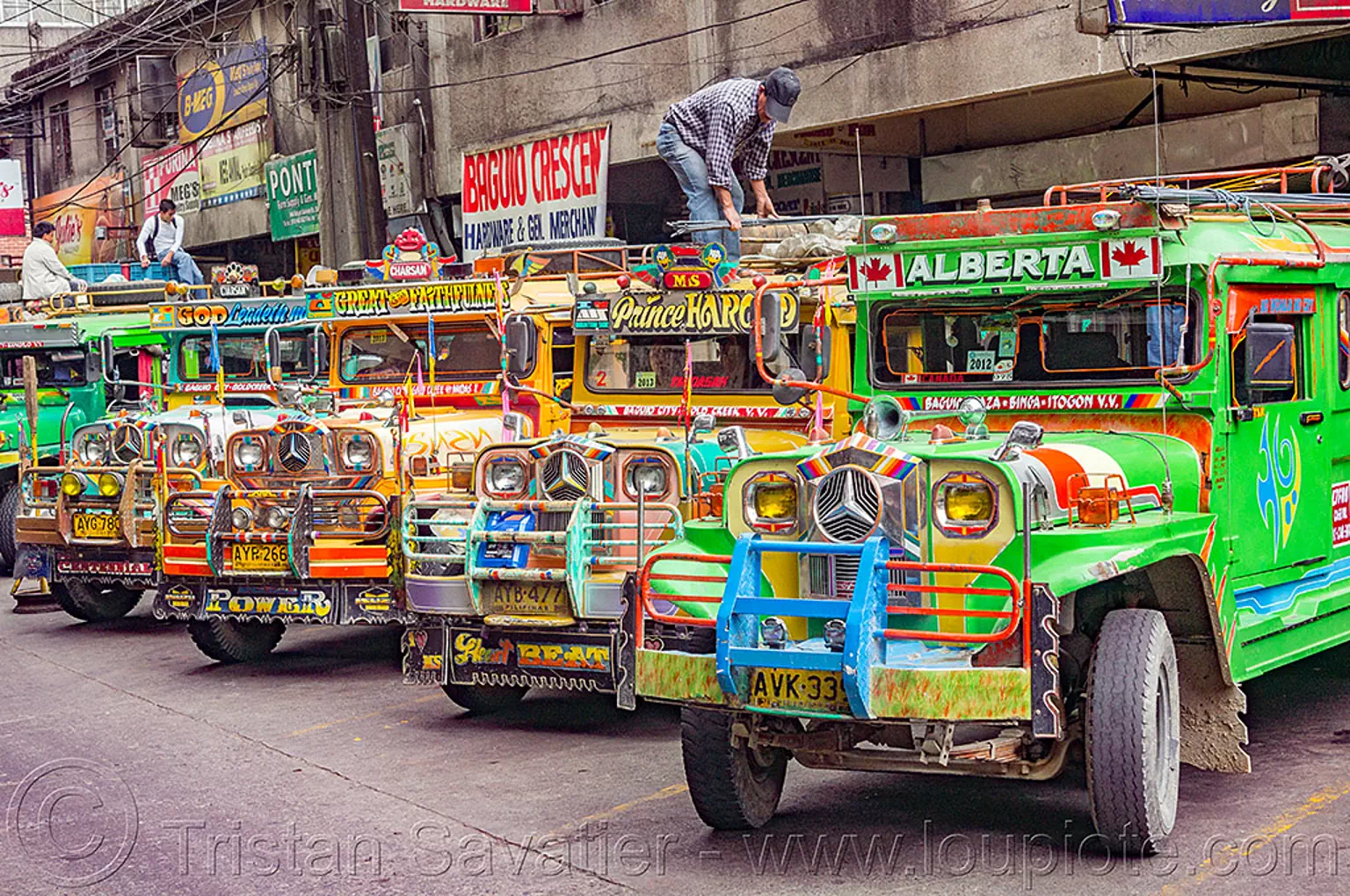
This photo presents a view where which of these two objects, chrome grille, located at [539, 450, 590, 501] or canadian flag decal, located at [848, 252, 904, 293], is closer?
canadian flag decal, located at [848, 252, 904, 293]

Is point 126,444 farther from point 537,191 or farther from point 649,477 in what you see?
point 537,191

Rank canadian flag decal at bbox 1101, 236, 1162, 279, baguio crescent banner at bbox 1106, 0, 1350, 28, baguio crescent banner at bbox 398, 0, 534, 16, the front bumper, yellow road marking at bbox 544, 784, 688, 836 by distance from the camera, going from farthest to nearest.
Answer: baguio crescent banner at bbox 398, 0, 534, 16, baguio crescent banner at bbox 1106, 0, 1350, 28, the front bumper, canadian flag decal at bbox 1101, 236, 1162, 279, yellow road marking at bbox 544, 784, 688, 836

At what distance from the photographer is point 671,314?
9867mm

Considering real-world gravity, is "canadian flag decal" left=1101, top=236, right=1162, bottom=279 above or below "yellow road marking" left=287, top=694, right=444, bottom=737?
above

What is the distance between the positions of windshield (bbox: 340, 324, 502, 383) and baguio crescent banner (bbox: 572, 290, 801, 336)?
42.6 inches

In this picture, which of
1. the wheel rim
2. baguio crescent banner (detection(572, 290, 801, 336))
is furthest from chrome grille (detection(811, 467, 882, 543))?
baguio crescent banner (detection(572, 290, 801, 336))

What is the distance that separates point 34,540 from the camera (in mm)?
11484

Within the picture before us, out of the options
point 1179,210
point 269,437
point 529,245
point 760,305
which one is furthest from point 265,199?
point 1179,210

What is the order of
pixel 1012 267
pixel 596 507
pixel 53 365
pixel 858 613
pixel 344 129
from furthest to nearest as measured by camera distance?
1. pixel 344 129
2. pixel 53 365
3. pixel 596 507
4. pixel 1012 267
5. pixel 858 613

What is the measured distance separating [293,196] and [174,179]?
5757 mm

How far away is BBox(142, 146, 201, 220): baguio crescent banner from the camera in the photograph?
30281mm

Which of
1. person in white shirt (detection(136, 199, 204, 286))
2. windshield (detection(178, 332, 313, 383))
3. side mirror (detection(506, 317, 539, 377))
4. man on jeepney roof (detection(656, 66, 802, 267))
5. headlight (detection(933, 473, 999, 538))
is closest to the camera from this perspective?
headlight (detection(933, 473, 999, 538))

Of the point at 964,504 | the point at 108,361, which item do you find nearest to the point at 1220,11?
the point at 964,504

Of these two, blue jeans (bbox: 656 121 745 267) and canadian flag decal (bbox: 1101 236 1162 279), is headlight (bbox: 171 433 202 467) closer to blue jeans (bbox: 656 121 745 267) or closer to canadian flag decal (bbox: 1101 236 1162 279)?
blue jeans (bbox: 656 121 745 267)
